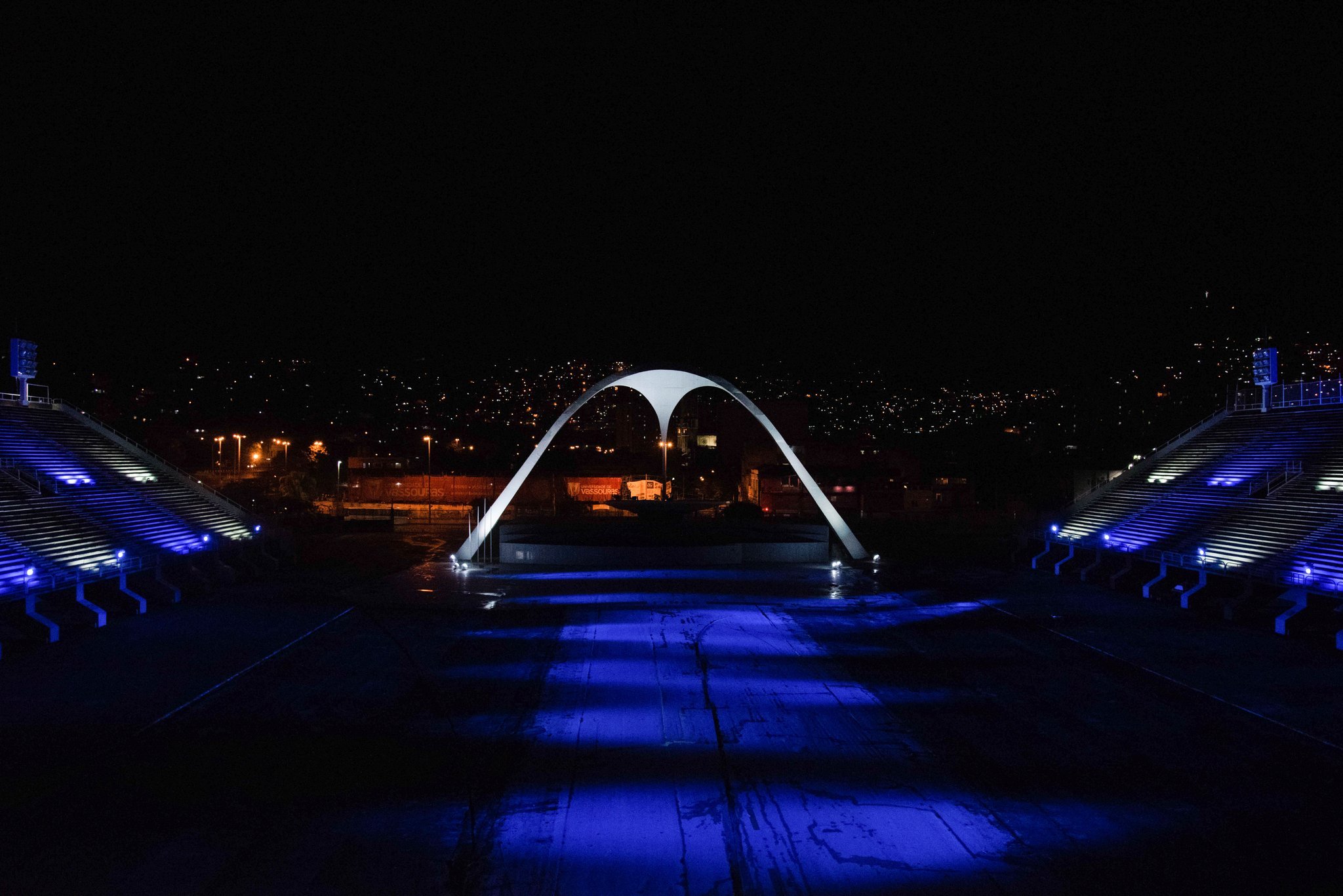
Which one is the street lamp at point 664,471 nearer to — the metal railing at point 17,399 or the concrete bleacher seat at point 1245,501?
the concrete bleacher seat at point 1245,501

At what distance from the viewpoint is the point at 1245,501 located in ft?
75.5

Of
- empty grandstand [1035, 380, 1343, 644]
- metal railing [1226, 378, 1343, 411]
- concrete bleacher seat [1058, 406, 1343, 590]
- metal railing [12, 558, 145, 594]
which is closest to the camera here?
metal railing [12, 558, 145, 594]

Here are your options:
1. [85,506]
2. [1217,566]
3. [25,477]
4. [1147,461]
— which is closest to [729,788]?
[1217,566]

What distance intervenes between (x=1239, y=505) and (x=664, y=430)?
1845cm

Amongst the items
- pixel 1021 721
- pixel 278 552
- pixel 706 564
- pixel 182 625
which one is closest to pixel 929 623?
pixel 1021 721

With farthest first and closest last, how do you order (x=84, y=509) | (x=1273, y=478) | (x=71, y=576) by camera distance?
(x=1273, y=478) < (x=84, y=509) < (x=71, y=576)

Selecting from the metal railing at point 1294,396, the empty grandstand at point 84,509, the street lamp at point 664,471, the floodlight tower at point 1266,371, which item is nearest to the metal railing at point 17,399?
the empty grandstand at point 84,509

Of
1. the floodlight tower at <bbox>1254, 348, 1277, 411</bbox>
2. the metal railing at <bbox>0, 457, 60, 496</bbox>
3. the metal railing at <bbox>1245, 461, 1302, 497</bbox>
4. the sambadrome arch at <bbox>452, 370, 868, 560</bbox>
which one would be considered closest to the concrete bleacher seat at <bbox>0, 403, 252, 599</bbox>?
the metal railing at <bbox>0, 457, 60, 496</bbox>

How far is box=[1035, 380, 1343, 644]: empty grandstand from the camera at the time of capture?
61.8 feet

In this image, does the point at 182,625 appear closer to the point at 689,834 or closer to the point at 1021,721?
the point at 689,834

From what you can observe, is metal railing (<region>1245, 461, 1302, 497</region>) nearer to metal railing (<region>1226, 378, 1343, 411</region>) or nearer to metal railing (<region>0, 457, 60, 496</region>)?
metal railing (<region>1226, 378, 1343, 411</region>)

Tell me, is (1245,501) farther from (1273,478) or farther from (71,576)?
(71,576)

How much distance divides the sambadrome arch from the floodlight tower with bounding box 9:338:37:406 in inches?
560

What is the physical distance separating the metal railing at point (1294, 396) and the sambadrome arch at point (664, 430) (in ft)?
46.7
